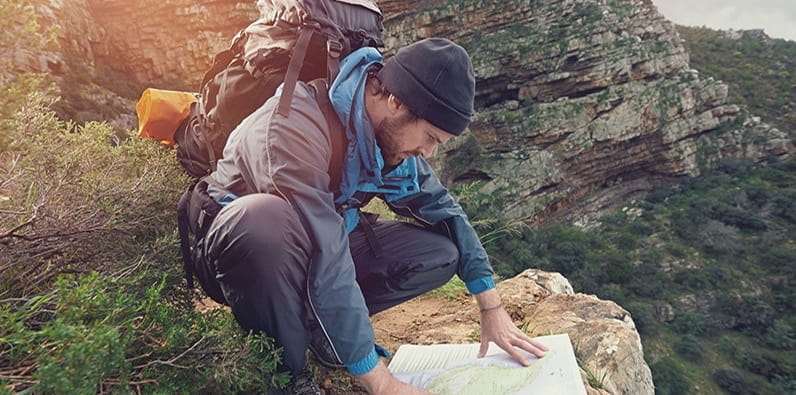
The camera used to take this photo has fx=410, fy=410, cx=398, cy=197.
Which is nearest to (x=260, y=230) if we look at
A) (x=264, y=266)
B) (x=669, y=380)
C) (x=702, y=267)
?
(x=264, y=266)

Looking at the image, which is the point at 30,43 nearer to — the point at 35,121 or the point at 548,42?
the point at 35,121

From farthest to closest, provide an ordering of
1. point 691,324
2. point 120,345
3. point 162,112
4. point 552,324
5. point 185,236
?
point 691,324, point 552,324, point 162,112, point 185,236, point 120,345

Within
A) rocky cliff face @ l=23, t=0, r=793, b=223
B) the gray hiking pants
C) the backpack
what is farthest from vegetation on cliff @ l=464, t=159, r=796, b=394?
the gray hiking pants

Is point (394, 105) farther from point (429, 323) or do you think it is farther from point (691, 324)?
point (691, 324)

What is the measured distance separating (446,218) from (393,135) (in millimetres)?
439

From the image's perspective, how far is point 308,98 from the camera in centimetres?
106

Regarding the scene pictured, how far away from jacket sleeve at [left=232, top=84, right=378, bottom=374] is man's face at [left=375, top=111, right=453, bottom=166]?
249mm

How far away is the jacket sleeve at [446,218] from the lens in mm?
1403

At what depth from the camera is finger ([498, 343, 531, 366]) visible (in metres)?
1.20

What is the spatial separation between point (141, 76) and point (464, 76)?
19.0 meters

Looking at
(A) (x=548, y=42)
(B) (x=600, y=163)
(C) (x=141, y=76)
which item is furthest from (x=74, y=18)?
(B) (x=600, y=163)

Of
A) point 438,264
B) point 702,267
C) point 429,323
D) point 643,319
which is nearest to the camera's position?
point 438,264

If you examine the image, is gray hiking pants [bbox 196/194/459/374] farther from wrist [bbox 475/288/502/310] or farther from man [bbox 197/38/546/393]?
wrist [bbox 475/288/502/310]

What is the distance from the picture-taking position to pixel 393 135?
117 centimetres
